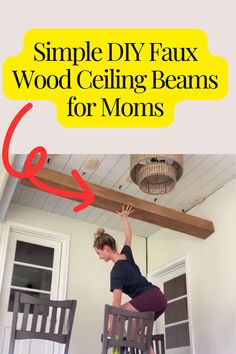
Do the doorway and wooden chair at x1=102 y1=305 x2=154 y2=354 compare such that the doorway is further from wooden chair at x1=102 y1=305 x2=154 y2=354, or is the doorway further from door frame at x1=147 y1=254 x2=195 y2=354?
wooden chair at x1=102 y1=305 x2=154 y2=354

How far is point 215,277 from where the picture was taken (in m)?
4.16

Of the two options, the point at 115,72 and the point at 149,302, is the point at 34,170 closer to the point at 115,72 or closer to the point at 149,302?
the point at 115,72

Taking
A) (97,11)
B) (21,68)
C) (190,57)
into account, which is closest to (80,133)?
(21,68)

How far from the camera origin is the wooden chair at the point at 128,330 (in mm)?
2340

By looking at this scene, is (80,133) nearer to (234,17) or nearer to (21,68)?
(21,68)

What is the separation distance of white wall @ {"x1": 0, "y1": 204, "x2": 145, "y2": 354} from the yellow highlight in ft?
6.76

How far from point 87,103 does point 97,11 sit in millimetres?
826

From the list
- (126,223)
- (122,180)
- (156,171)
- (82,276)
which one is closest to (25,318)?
(126,223)

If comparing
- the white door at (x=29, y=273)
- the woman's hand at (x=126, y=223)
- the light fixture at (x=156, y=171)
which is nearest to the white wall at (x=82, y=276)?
the white door at (x=29, y=273)

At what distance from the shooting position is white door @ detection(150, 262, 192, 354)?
15.1 ft

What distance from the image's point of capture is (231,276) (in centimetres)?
393

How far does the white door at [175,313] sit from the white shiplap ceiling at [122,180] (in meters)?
0.80

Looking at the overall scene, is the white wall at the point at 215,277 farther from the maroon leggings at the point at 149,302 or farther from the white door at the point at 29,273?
the white door at the point at 29,273

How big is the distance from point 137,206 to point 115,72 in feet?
5.69
